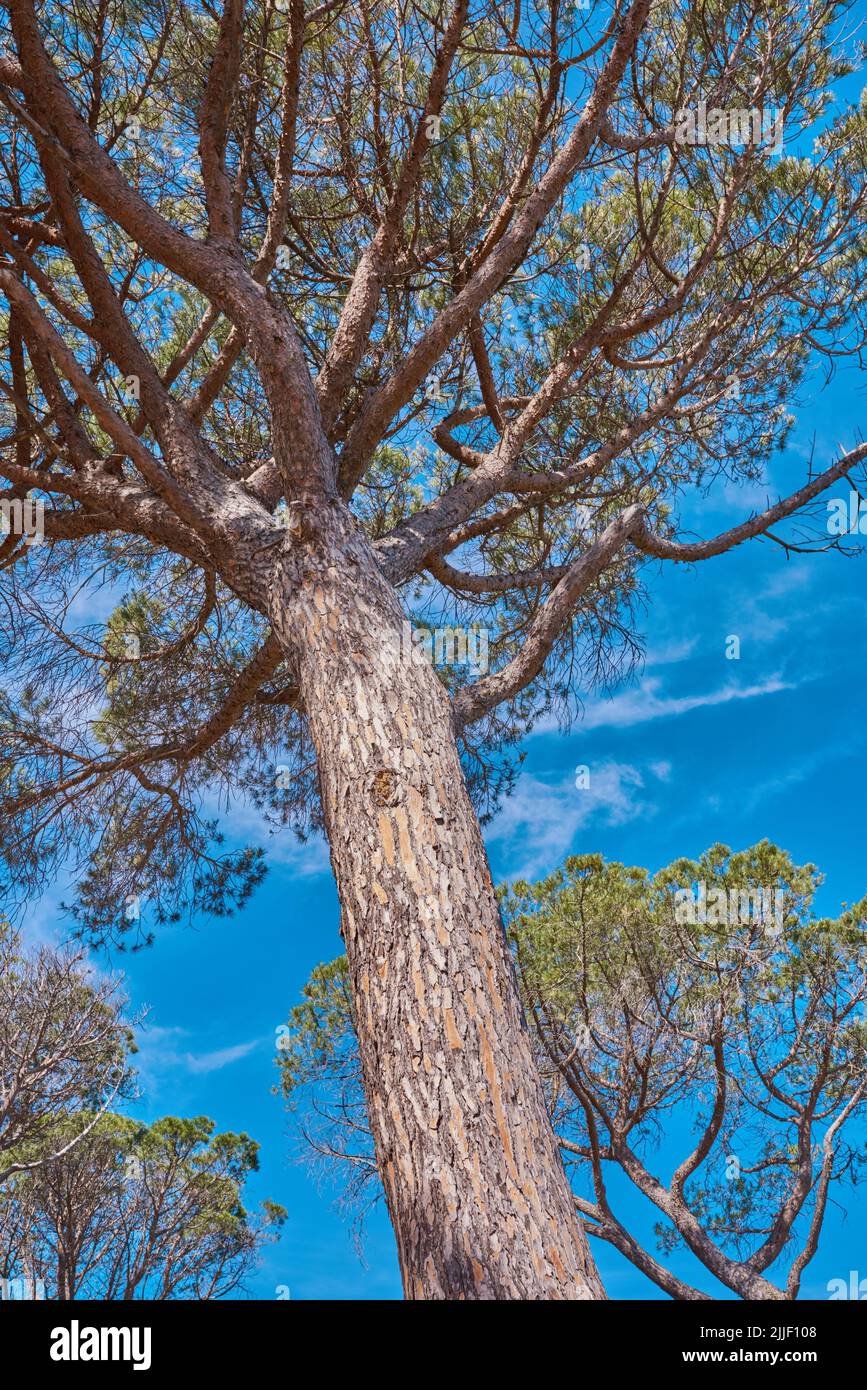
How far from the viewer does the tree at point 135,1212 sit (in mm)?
8125

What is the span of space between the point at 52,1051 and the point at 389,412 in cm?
605

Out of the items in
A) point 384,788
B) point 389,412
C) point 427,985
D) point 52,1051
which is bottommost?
point 427,985

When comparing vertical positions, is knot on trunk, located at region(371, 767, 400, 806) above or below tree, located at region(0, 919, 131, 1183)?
below

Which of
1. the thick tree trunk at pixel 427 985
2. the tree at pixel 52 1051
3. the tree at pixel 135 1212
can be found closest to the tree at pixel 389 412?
the thick tree trunk at pixel 427 985

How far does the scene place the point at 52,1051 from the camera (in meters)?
7.48

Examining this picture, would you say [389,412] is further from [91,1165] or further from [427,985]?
[91,1165]

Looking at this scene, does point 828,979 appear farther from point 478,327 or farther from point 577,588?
point 478,327

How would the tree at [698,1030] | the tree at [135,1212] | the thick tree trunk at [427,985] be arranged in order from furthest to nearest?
1. the tree at [135,1212]
2. the tree at [698,1030]
3. the thick tree trunk at [427,985]

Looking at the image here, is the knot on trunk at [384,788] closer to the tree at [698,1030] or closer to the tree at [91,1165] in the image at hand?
the tree at [698,1030]

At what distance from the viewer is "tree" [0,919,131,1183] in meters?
7.21

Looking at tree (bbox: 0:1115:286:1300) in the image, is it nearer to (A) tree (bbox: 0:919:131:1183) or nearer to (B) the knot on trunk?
(A) tree (bbox: 0:919:131:1183)

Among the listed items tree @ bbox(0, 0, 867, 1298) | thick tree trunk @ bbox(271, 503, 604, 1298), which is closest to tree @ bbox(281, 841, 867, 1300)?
tree @ bbox(0, 0, 867, 1298)

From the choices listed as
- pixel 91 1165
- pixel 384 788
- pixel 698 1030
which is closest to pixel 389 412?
pixel 384 788

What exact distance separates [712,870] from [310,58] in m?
5.16
